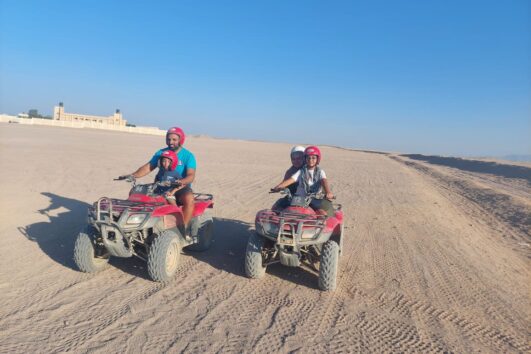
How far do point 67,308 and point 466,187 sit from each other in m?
18.0

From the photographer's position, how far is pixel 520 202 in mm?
12797

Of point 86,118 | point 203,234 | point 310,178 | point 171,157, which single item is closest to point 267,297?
point 203,234

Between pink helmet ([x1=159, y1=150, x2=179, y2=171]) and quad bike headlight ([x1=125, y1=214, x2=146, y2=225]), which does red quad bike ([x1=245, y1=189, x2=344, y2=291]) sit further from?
pink helmet ([x1=159, y1=150, x2=179, y2=171])

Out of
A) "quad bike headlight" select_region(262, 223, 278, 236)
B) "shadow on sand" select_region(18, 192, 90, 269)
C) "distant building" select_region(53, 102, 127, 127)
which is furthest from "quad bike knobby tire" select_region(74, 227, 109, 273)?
"distant building" select_region(53, 102, 127, 127)

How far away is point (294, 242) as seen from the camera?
4762mm

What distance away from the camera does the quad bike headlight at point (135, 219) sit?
4.75 meters

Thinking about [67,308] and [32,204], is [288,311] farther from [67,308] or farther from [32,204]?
[32,204]

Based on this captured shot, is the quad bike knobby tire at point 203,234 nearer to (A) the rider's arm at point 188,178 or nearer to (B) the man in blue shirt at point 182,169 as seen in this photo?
(B) the man in blue shirt at point 182,169

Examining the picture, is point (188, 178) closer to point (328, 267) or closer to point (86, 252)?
point (86, 252)

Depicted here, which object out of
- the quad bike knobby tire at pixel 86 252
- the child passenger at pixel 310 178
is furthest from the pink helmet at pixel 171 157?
the child passenger at pixel 310 178

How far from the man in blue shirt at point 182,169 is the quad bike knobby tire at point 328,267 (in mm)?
2096

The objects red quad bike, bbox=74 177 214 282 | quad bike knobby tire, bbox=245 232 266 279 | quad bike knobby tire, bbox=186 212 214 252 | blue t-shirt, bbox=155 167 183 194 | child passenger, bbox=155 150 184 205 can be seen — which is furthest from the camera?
quad bike knobby tire, bbox=186 212 214 252

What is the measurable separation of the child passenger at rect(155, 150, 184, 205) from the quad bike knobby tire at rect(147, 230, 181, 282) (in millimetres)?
702

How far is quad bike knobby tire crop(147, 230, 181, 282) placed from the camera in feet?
15.8
